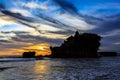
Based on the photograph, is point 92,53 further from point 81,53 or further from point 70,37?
point 70,37

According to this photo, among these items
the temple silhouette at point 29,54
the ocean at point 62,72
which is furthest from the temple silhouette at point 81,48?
the ocean at point 62,72

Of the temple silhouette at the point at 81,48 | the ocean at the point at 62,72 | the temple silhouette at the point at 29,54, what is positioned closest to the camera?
the ocean at the point at 62,72

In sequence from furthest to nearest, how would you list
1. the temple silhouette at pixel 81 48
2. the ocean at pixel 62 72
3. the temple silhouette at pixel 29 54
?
the temple silhouette at pixel 29 54
the temple silhouette at pixel 81 48
the ocean at pixel 62 72

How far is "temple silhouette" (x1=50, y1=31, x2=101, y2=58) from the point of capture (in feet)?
524

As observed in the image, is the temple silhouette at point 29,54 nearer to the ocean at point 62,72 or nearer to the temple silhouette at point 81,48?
the temple silhouette at point 81,48

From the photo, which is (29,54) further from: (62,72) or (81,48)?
(62,72)

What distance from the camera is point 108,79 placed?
2902 cm

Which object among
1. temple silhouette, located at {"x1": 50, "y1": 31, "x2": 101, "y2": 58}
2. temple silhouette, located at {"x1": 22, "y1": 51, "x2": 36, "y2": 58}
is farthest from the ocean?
temple silhouette, located at {"x1": 22, "y1": 51, "x2": 36, "y2": 58}

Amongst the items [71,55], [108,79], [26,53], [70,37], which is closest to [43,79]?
[108,79]

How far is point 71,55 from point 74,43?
7.82 meters

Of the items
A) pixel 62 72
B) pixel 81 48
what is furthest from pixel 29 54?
pixel 62 72

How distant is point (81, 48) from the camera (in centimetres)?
16212

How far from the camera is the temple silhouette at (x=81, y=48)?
524 ft

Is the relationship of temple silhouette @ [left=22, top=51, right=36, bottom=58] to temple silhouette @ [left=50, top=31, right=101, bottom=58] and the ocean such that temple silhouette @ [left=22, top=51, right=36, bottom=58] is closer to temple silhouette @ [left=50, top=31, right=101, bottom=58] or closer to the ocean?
temple silhouette @ [left=50, top=31, right=101, bottom=58]
